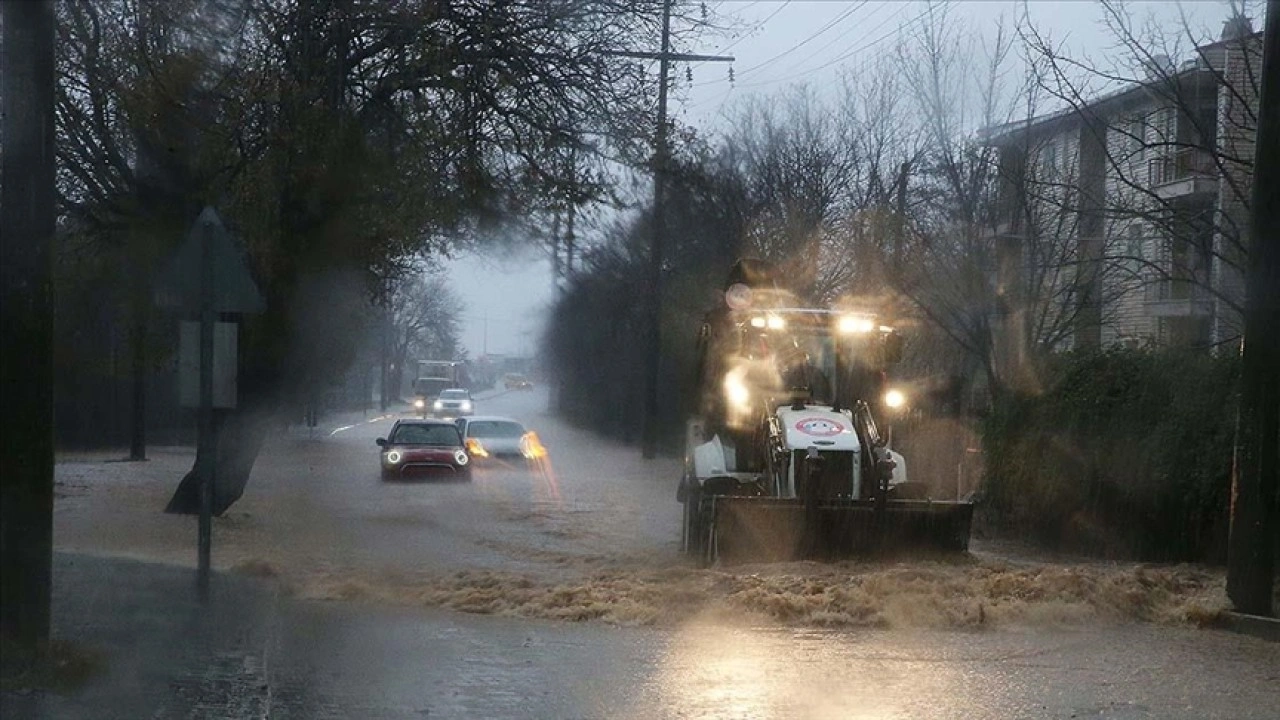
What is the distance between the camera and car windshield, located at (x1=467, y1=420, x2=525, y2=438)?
3825 cm

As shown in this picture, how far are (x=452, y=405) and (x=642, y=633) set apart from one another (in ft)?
166

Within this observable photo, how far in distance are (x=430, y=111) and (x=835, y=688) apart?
11.6 meters

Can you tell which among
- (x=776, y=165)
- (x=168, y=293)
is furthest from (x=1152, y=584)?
(x=776, y=165)

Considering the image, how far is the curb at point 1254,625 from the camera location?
1280 cm

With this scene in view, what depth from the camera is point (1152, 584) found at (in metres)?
15.4

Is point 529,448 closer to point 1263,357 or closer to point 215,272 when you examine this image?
point 215,272

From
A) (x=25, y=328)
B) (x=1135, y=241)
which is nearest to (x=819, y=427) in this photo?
(x=1135, y=241)

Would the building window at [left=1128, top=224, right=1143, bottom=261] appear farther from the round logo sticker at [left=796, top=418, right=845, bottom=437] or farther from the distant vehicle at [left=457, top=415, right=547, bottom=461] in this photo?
the distant vehicle at [left=457, top=415, right=547, bottom=461]

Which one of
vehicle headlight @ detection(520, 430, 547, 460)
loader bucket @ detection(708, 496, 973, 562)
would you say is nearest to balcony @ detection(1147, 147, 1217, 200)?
loader bucket @ detection(708, 496, 973, 562)

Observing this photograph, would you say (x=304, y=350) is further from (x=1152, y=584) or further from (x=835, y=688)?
(x=835, y=688)

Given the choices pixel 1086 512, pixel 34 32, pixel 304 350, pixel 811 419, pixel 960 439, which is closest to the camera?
pixel 34 32

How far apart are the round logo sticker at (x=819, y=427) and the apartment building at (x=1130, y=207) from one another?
4184 millimetres

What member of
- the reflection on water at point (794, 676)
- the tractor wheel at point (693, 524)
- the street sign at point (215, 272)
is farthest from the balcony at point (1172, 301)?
the street sign at point (215, 272)

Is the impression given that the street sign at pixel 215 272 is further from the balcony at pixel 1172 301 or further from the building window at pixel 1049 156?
the balcony at pixel 1172 301
